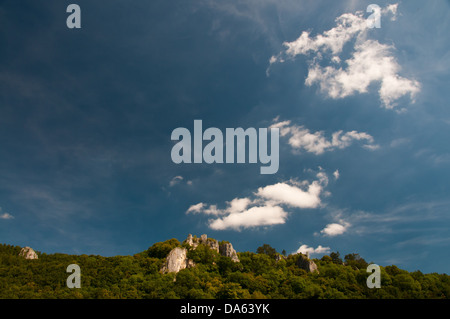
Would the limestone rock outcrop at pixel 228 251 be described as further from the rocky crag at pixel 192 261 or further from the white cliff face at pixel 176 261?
the white cliff face at pixel 176 261

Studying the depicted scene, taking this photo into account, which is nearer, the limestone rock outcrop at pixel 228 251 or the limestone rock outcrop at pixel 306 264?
the limestone rock outcrop at pixel 306 264

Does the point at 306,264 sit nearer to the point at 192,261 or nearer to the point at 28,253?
the point at 192,261

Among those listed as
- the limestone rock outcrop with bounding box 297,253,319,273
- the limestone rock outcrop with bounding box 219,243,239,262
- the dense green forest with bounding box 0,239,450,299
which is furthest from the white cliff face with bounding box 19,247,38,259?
the limestone rock outcrop with bounding box 297,253,319,273

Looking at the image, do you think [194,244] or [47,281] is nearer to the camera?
[47,281]

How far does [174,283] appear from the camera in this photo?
8519 centimetres

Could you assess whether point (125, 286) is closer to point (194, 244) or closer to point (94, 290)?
point (94, 290)

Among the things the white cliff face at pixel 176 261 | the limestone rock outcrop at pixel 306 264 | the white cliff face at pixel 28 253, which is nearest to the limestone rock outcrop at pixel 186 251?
the white cliff face at pixel 176 261

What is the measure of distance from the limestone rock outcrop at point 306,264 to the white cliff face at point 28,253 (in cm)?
10691

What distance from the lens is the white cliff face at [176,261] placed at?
92688 millimetres

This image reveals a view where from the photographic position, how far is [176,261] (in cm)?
9500

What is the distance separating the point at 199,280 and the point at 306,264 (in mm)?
43207

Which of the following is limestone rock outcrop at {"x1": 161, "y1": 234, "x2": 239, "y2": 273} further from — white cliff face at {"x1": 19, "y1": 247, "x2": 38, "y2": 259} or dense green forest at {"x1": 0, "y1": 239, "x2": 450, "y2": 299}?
white cliff face at {"x1": 19, "y1": 247, "x2": 38, "y2": 259}
